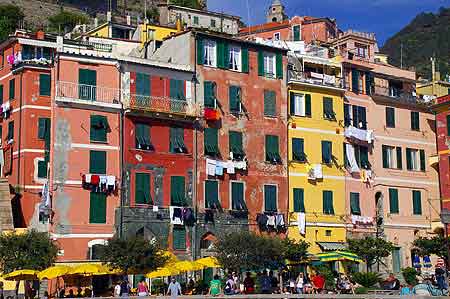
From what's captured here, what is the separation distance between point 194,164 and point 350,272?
12.6 m

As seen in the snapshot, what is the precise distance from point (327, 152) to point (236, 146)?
7714 mm

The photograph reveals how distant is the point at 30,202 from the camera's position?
47781 millimetres

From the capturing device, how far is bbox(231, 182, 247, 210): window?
161ft

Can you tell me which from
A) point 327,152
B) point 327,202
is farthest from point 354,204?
point 327,152

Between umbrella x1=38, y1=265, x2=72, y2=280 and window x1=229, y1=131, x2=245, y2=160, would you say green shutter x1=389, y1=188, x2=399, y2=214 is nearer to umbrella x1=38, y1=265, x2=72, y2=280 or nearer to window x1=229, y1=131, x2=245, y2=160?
window x1=229, y1=131, x2=245, y2=160

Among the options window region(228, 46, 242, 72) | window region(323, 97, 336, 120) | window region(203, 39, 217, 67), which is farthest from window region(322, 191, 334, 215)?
window region(203, 39, 217, 67)

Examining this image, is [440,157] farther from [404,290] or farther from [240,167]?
[404,290]

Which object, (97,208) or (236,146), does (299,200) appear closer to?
(236,146)

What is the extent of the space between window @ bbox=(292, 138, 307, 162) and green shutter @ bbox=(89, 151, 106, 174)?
545 inches

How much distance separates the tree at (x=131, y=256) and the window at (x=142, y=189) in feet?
18.0

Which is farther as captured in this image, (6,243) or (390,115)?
(390,115)

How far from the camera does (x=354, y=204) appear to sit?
181 feet

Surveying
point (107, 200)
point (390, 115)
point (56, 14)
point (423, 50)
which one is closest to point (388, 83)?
point (390, 115)

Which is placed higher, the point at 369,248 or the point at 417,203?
the point at 417,203
